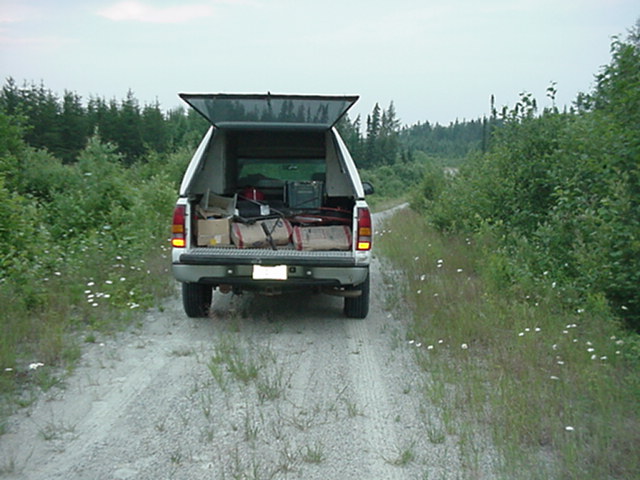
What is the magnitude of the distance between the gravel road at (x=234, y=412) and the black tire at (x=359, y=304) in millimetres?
380

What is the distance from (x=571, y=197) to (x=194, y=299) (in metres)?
4.74

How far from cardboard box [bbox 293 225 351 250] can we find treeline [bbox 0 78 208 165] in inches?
1131

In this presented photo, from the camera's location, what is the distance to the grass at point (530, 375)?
398 centimetres

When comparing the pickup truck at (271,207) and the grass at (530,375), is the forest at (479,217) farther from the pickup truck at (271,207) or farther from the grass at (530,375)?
the pickup truck at (271,207)

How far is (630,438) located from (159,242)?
9199mm

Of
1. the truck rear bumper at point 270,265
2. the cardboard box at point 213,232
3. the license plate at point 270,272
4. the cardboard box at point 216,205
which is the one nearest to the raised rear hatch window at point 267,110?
the cardboard box at point 216,205

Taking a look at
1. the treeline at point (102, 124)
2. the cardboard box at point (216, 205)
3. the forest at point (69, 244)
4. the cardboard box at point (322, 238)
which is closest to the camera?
the forest at point (69, 244)

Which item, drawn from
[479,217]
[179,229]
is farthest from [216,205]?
[479,217]

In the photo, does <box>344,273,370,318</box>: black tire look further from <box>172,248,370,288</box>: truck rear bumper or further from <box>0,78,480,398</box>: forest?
<box>0,78,480,398</box>: forest

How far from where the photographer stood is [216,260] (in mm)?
6898

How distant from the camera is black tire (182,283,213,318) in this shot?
7500 mm

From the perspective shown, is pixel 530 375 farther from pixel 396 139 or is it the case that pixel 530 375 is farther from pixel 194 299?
pixel 396 139

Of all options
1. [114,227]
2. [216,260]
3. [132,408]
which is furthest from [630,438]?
[114,227]

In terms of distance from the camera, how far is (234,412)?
481 cm
